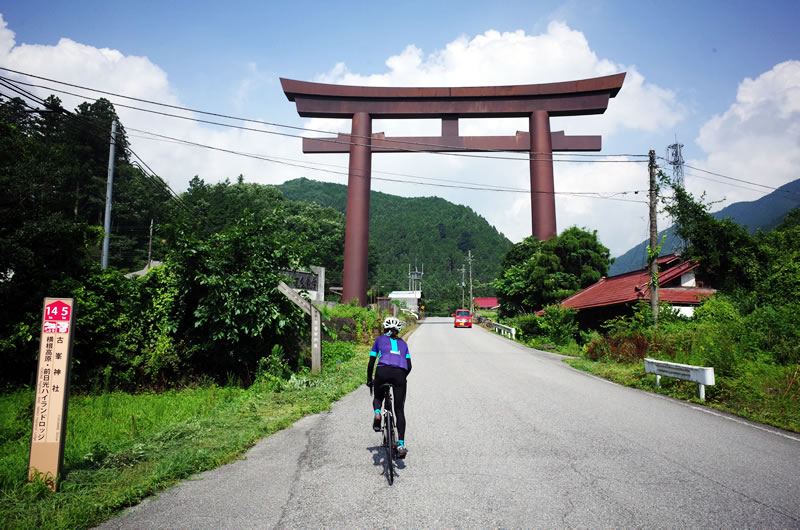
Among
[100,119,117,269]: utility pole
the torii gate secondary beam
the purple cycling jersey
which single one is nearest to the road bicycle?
the purple cycling jersey

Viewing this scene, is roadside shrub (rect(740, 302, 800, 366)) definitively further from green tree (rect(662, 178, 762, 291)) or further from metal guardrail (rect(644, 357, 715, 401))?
green tree (rect(662, 178, 762, 291))

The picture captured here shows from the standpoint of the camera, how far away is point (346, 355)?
15688 millimetres

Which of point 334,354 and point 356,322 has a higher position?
point 356,322

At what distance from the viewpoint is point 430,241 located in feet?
401

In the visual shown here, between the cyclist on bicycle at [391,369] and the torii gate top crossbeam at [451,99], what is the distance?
2318cm

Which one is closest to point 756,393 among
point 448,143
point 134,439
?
point 134,439

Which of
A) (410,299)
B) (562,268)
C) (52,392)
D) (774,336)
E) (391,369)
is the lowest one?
(52,392)

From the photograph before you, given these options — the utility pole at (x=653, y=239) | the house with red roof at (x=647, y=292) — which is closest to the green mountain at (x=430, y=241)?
the house with red roof at (x=647, y=292)

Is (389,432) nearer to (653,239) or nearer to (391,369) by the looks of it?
(391,369)

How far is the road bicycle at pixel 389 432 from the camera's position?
461 cm

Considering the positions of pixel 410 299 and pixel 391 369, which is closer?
pixel 391 369

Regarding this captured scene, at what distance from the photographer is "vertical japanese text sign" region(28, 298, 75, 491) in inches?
175

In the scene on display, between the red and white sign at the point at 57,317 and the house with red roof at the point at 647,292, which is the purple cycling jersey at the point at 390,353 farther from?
the house with red roof at the point at 647,292

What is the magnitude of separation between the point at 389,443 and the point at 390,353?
1.13 metres
